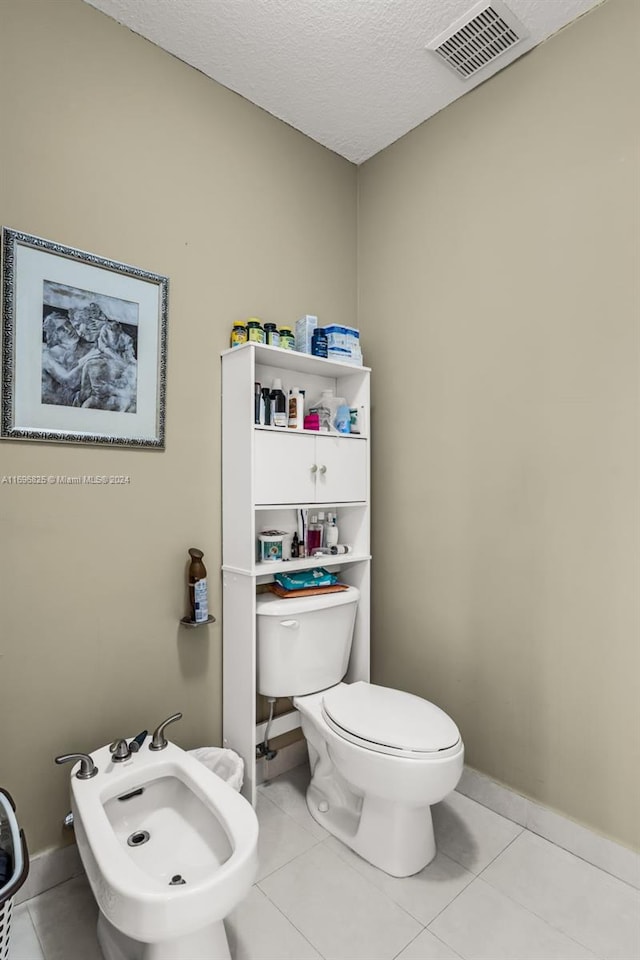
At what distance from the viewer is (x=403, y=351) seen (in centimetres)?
221

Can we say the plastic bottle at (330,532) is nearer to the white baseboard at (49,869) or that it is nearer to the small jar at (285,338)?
the small jar at (285,338)

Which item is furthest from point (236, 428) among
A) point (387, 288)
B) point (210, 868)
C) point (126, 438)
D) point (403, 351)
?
point (210, 868)

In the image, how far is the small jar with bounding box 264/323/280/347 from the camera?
1.91 metres

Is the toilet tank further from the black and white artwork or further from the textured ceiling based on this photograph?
the textured ceiling

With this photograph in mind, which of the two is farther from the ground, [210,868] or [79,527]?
[79,527]

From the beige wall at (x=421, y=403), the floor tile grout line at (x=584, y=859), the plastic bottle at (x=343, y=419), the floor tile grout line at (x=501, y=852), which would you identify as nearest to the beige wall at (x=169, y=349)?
the beige wall at (x=421, y=403)

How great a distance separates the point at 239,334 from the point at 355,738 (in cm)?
139

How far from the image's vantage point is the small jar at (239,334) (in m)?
1.88

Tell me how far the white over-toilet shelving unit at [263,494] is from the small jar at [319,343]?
5cm

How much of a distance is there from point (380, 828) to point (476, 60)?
2537 mm

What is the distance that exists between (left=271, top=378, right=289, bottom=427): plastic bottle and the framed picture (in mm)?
380

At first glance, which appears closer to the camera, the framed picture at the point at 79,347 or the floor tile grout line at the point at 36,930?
the floor tile grout line at the point at 36,930

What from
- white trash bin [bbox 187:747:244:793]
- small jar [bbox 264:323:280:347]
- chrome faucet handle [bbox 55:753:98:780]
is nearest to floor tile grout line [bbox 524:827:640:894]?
white trash bin [bbox 187:747:244:793]

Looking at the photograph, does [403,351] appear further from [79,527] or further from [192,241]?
[79,527]
